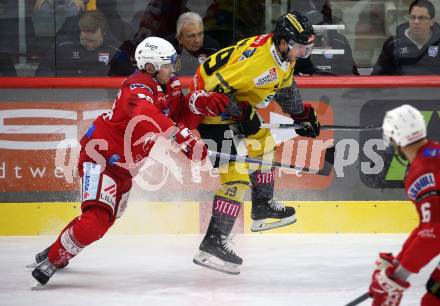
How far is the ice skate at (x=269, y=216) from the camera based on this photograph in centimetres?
577

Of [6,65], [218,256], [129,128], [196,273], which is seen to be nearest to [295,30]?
[129,128]

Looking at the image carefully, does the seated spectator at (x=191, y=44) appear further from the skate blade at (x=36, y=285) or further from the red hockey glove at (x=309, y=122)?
the skate blade at (x=36, y=285)

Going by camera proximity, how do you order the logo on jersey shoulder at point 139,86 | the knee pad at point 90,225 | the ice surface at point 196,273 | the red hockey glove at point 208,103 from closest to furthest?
the ice surface at point 196,273, the knee pad at point 90,225, the logo on jersey shoulder at point 139,86, the red hockey glove at point 208,103

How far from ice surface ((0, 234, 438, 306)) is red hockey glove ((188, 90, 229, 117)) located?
2.77 ft

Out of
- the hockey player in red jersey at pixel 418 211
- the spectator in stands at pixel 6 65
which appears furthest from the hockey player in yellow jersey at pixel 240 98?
the hockey player in red jersey at pixel 418 211

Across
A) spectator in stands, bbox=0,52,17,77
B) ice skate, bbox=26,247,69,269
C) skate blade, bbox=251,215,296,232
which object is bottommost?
ice skate, bbox=26,247,69,269

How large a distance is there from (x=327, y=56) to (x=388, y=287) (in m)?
3.26

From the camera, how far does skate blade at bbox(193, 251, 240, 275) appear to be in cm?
541

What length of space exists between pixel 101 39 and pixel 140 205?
1.07 m

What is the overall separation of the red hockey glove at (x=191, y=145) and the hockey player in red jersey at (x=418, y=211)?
4.44 feet

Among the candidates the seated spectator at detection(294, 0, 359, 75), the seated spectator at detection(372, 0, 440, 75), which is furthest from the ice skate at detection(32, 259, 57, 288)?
the seated spectator at detection(372, 0, 440, 75)

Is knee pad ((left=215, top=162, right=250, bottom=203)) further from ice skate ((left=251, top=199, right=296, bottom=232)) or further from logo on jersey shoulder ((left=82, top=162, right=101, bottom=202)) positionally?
logo on jersey shoulder ((left=82, top=162, right=101, bottom=202))

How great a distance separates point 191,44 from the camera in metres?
6.69

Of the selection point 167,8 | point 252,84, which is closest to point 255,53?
point 252,84
